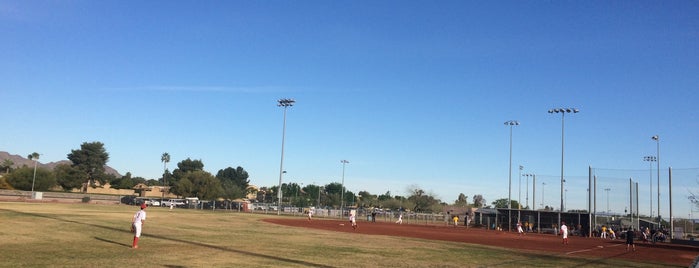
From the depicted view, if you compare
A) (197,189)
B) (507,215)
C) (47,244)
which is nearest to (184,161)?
(197,189)

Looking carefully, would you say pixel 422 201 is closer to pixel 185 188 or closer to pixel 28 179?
pixel 185 188

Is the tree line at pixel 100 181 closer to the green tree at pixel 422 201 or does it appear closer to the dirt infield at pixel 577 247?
the green tree at pixel 422 201

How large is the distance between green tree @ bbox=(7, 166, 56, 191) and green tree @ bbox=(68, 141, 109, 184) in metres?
29.3

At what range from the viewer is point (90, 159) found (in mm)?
150250

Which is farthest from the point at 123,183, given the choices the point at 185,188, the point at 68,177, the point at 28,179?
the point at 28,179

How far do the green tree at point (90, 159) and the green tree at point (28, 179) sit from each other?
29.3 meters

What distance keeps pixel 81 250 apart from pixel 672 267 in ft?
79.7

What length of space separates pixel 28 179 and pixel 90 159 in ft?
126

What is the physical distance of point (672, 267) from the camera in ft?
76.4

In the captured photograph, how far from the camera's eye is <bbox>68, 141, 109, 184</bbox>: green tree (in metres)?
149

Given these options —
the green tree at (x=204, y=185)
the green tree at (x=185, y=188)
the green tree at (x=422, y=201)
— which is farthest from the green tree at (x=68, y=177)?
the green tree at (x=422, y=201)

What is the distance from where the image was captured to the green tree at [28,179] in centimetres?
11225

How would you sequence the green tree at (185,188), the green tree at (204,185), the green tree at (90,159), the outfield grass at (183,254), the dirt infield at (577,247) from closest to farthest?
the outfield grass at (183,254) → the dirt infield at (577,247) → the green tree at (185,188) → the green tree at (204,185) → the green tree at (90,159)

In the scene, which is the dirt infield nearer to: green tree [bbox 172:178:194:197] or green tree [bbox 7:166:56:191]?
green tree [bbox 7:166:56:191]
